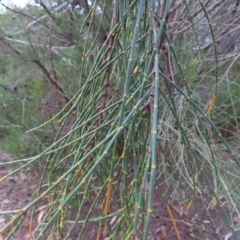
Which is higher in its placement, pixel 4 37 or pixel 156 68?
pixel 4 37

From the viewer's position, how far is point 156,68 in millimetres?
773

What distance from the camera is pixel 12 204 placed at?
7.98ft

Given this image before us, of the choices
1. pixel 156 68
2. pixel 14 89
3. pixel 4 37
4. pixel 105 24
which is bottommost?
pixel 156 68

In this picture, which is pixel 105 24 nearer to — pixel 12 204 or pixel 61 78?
pixel 61 78

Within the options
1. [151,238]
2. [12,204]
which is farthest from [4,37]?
[151,238]

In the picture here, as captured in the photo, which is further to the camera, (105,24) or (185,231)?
(105,24)

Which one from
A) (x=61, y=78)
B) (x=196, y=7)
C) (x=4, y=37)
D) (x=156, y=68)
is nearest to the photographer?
(x=156, y=68)

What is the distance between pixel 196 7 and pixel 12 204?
162 cm

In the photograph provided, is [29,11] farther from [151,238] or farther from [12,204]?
[151,238]

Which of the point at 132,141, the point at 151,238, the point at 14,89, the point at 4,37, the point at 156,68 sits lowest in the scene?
the point at 151,238

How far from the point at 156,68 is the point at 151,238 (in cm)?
156

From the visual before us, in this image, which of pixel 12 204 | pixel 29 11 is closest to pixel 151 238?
pixel 12 204

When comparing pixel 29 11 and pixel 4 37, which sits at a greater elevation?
pixel 29 11

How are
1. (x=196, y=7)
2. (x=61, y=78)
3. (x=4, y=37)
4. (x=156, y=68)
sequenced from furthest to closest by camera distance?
(x=61, y=78)
(x=4, y=37)
(x=196, y=7)
(x=156, y=68)
